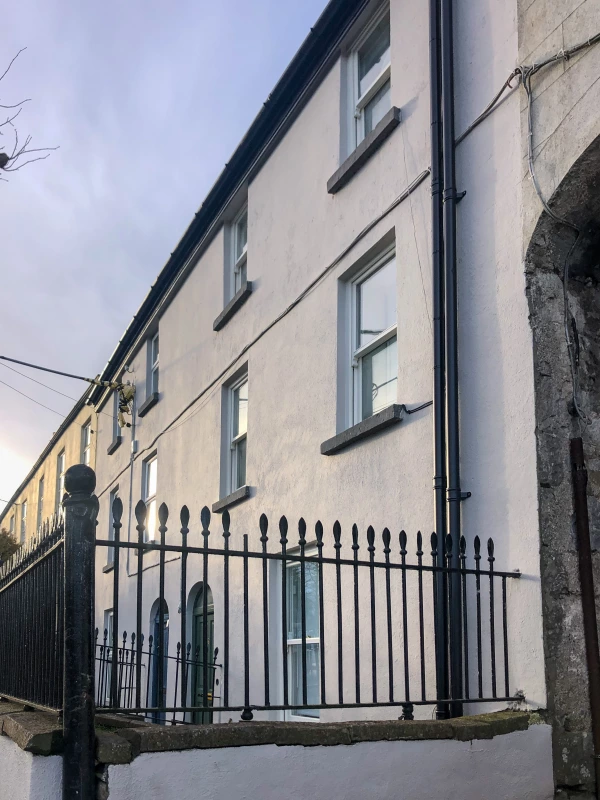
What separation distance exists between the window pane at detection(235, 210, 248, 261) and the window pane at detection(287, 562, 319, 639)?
4828 millimetres

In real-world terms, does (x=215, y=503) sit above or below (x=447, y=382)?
below

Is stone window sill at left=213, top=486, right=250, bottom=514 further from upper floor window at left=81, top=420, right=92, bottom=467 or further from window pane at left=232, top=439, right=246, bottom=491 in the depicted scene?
upper floor window at left=81, top=420, right=92, bottom=467

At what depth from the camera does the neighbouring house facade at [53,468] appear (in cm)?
2164

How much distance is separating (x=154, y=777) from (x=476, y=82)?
5.31 meters

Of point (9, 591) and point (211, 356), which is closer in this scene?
point (9, 591)

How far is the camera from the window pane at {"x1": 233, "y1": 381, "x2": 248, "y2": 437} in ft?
35.5

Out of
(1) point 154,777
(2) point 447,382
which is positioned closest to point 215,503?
(2) point 447,382

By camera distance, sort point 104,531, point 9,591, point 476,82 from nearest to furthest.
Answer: point 9,591 < point 476,82 < point 104,531

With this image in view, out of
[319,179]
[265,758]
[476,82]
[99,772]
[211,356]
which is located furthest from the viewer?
[211,356]

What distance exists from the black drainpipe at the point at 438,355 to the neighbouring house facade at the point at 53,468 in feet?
36.6

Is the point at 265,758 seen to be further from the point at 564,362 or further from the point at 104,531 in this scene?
the point at 104,531

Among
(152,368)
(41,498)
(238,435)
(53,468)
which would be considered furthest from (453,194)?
(41,498)

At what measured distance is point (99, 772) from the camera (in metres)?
3.78

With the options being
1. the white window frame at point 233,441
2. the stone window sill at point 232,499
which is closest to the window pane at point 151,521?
the white window frame at point 233,441
